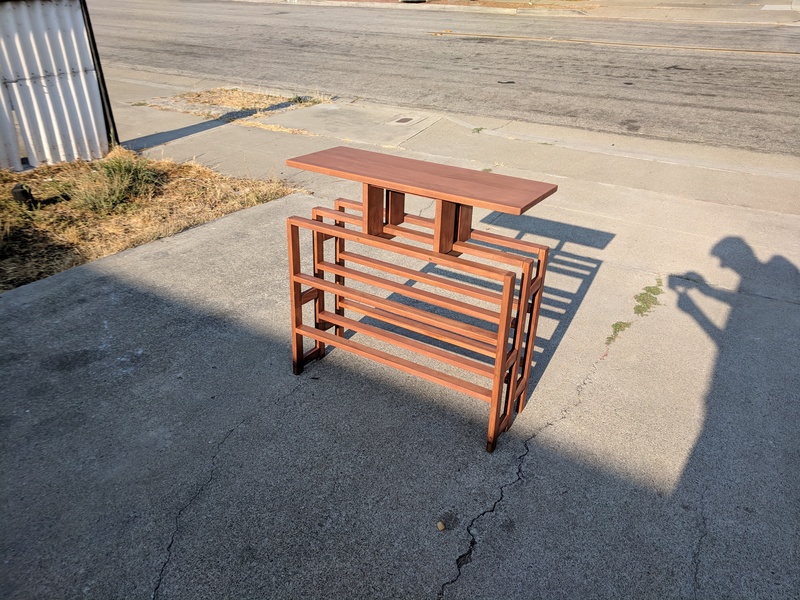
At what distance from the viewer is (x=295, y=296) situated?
3.65 meters

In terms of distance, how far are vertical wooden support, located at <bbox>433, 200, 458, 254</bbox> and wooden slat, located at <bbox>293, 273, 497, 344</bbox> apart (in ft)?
1.22

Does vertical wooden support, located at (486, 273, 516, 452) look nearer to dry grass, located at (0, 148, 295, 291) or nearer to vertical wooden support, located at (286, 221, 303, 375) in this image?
vertical wooden support, located at (286, 221, 303, 375)

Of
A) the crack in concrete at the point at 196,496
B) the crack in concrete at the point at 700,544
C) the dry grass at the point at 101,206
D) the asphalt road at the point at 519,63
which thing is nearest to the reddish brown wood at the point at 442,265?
the crack in concrete at the point at 196,496

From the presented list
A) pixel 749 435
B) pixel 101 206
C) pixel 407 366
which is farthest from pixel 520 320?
pixel 101 206

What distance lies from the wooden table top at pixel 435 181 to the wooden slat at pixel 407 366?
37.3 inches

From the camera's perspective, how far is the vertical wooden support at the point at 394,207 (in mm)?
3496

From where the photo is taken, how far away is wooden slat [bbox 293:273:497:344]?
10.5 ft

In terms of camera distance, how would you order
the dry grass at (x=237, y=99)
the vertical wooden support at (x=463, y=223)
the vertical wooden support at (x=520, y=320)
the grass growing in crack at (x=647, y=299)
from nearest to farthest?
the vertical wooden support at (x=520, y=320) → the vertical wooden support at (x=463, y=223) → the grass growing in crack at (x=647, y=299) → the dry grass at (x=237, y=99)

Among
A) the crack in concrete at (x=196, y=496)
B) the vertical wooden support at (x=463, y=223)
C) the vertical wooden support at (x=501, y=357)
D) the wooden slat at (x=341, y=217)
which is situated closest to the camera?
the crack in concrete at (x=196, y=496)

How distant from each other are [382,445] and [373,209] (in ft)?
4.21

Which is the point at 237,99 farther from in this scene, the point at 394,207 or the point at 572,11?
the point at 572,11

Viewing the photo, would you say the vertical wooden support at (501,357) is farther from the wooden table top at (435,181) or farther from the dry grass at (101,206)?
the dry grass at (101,206)

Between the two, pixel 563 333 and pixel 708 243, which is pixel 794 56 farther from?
pixel 563 333

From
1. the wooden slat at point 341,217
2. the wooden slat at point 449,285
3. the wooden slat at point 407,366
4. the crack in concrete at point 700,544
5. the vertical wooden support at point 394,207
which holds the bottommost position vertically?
the crack in concrete at point 700,544
